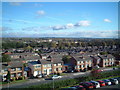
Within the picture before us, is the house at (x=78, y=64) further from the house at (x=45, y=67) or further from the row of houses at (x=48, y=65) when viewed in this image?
the house at (x=45, y=67)

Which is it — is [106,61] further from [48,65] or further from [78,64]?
[48,65]

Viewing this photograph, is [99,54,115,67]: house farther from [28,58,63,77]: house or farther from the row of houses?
[28,58,63,77]: house

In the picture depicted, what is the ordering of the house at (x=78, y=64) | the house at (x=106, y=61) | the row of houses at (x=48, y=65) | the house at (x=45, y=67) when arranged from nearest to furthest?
1. the row of houses at (x=48, y=65)
2. the house at (x=45, y=67)
3. the house at (x=78, y=64)
4. the house at (x=106, y=61)

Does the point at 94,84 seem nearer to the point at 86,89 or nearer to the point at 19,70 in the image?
the point at 86,89

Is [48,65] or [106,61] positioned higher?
[48,65]

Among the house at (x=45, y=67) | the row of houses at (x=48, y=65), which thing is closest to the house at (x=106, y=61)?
the row of houses at (x=48, y=65)

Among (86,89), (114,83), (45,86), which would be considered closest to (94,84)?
(86,89)

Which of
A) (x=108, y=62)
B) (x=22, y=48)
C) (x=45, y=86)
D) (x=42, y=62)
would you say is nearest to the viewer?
(x=45, y=86)

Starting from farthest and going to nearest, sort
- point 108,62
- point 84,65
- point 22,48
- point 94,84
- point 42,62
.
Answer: point 22,48
point 108,62
point 84,65
point 42,62
point 94,84

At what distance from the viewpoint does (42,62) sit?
7102 mm

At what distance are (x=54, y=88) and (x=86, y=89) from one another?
99 centimetres

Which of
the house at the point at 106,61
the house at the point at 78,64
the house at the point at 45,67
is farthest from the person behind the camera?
the house at the point at 106,61

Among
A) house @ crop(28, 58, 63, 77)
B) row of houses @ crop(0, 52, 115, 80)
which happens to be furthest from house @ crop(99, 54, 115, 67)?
house @ crop(28, 58, 63, 77)

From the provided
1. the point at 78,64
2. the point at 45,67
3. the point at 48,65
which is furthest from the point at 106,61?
the point at 45,67
